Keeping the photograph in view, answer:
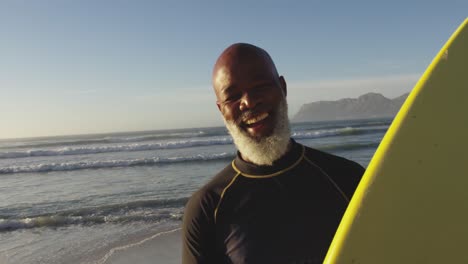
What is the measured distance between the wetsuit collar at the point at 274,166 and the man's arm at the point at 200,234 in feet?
0.62

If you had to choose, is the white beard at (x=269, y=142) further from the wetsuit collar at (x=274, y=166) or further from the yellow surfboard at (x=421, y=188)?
the yellow surfboard at (x=421, y=188)

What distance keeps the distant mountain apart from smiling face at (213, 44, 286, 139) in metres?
102

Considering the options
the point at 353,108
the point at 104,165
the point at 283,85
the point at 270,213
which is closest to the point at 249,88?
the point at 283,85

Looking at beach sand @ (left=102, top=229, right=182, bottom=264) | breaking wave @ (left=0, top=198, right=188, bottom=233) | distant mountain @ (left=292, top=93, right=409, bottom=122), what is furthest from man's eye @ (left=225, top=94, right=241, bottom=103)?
distant mountain @ (left=292, top=93, right=409, bottom=122)

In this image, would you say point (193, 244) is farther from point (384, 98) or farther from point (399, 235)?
point (384, 98)

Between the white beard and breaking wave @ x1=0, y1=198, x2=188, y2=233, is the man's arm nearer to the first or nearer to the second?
the white beard

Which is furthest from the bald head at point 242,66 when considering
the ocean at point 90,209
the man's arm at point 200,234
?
the ocean at point 90,209

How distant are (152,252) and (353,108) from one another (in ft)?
380

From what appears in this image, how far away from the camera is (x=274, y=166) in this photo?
1.51 meters

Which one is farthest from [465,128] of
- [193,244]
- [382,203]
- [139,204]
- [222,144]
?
[222,144]

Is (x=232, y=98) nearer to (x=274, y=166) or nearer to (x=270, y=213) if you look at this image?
(x=274, y=166)

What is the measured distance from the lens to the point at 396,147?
51.1 inches

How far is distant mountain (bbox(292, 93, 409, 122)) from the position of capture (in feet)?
346

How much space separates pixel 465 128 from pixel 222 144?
863 inches
